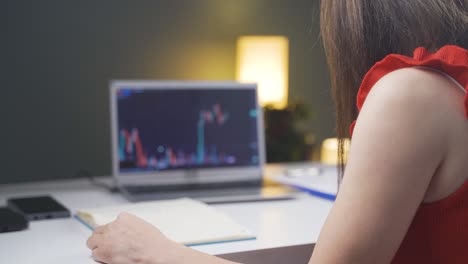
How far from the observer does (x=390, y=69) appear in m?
0.78

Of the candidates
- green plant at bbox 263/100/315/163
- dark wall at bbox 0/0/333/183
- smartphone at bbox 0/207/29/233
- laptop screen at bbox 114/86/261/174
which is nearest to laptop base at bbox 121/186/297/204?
laptop screen at bbox 114/86/261/174

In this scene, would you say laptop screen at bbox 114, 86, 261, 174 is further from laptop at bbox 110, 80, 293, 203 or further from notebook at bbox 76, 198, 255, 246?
notebook at bbox 76, 198, 255, 246

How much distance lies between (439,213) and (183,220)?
541 mm

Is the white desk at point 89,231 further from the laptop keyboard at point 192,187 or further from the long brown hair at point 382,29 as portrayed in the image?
the long brown hair at point 382,29

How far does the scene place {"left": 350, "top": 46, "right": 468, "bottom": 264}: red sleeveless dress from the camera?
74 centimetres

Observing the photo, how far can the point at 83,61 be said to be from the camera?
2.49 meters

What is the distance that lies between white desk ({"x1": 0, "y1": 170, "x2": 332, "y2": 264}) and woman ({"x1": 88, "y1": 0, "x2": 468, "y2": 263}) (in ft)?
0.99

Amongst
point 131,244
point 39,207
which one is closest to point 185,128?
point 39,207

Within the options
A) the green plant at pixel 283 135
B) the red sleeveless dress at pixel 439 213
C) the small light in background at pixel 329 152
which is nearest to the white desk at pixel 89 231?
the red sleeveless dress at pixel 439 213

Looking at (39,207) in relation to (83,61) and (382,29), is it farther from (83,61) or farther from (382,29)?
(83,61)

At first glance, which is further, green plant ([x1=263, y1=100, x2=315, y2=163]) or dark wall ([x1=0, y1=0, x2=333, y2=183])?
green plant ([x1=263, y1=100, x2=315, y2=163])

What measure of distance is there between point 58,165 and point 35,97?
0.98ft

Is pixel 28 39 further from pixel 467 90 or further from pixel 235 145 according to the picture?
pixel 467 90

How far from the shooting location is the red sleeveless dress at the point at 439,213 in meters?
0.74
